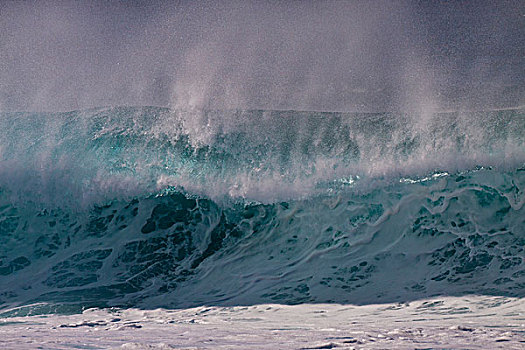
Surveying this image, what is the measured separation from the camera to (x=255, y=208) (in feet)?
15.4

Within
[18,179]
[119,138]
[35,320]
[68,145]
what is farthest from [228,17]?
[35,320]

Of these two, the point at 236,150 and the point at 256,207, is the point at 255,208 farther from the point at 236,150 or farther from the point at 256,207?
the point at 236,150

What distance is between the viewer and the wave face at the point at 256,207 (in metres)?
4.37

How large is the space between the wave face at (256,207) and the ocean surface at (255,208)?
0.01 meters

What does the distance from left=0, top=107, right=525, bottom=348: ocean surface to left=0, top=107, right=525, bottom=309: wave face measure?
0.04 feet

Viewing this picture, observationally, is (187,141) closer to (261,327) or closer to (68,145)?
(68,145)

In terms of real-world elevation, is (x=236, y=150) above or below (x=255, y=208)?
above

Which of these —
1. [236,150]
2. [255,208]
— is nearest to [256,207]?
[255,208]

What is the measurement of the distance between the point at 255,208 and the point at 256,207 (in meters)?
0.02

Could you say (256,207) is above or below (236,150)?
below

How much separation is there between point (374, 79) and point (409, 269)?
167 cm

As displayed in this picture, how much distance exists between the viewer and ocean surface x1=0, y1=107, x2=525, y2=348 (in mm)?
4359

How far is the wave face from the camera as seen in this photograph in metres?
4.37

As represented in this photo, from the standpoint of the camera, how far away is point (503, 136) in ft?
14.4
